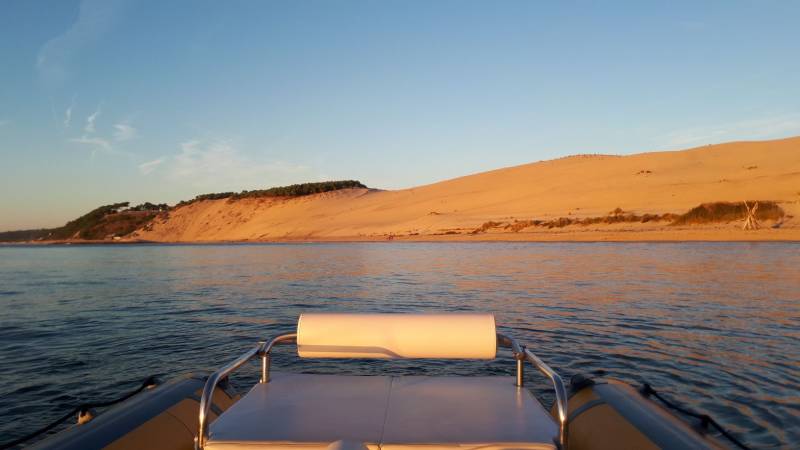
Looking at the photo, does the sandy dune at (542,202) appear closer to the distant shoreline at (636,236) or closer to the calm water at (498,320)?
the distant shoreline at (636,236)

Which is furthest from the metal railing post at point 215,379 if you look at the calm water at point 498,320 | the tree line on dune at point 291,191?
the tree line on dune at point 291,191

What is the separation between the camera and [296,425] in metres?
2.41

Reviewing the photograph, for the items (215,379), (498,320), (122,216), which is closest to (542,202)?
(498,320)

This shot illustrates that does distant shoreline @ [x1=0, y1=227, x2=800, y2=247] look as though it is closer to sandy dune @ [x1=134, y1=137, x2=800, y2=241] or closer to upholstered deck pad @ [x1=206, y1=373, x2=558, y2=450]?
sandy dune @ [x1=134, y1=137, x2=800, y2=241]

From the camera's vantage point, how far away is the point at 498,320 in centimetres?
920

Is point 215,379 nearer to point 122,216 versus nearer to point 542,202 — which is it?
point 542,202

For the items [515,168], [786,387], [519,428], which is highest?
[515,168]

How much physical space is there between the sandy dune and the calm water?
16495 millimetres

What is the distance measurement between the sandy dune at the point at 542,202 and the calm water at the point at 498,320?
16.5m

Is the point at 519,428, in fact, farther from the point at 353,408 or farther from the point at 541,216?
the point at 541,216

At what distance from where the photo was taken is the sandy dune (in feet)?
115

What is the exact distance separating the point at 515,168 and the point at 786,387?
230 feet

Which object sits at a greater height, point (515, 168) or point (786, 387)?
point (515, 168)

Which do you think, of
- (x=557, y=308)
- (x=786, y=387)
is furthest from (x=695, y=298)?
(x=786, y=387)
